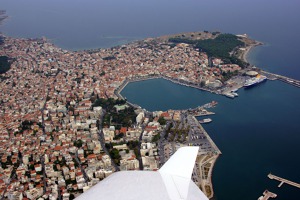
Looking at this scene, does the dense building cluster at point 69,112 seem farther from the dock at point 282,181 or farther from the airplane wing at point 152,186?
the airplane wing at point 152,186

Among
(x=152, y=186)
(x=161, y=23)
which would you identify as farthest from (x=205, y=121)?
(x=161, y=23)

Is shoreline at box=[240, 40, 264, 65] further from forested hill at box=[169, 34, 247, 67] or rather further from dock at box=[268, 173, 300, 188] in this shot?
dock at box=[268, 173, 300, 188]

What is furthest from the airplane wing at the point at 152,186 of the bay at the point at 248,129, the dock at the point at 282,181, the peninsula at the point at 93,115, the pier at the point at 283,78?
the pier at the point at 283,78

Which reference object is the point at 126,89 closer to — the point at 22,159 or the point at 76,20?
the point at 22,159

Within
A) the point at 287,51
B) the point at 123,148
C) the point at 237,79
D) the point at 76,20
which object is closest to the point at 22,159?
the point at 123,148

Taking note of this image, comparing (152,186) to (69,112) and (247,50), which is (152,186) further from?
(247,50)

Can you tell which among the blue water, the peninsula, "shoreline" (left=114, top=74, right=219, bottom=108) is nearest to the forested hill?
the peninsula
